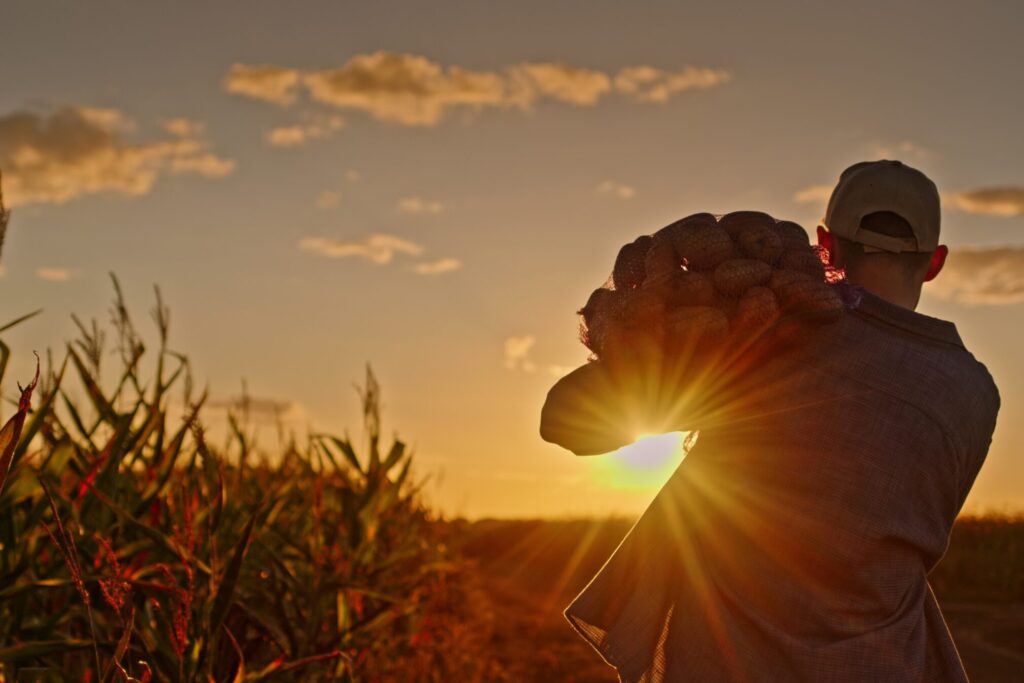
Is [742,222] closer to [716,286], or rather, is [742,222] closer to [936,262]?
[716,286]

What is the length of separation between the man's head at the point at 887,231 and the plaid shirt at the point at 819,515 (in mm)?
113

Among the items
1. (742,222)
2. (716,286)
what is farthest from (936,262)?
(716,286)

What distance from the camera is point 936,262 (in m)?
2.63

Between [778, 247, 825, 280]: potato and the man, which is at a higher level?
[778, 247, 825, 280]: potato

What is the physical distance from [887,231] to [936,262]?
0.18 metres

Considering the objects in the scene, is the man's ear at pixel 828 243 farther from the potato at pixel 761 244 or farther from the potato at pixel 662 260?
the potato at pixel 662 260

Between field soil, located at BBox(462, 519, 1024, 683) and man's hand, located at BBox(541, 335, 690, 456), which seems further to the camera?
field soil, located at BBox(462, 519, 1024, 683)

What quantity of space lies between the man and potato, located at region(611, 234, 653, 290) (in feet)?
0.64

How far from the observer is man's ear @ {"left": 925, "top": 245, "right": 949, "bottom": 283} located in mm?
2615

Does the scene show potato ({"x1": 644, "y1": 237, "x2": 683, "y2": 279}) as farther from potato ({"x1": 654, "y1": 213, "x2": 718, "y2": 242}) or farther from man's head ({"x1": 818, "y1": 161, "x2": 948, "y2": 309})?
man's head ({"x1": 818, "y1": 161, "x2": 948, "y2": 309})

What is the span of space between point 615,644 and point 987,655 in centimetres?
767

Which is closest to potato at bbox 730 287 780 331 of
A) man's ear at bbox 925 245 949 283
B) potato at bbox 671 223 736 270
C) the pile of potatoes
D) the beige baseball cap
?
the pile of potatoes

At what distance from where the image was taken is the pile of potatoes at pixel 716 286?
7.56ft

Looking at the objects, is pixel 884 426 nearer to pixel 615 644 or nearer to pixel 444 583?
pixel 615 644
